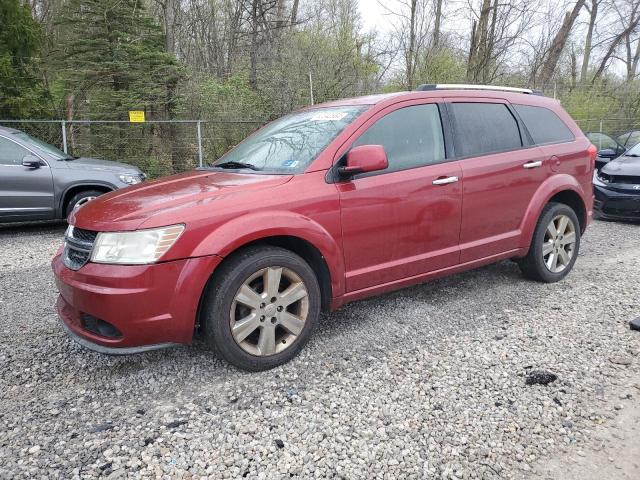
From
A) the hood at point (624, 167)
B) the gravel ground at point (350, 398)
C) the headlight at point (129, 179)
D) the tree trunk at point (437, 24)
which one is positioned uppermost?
the tree trunk at point (437, 24)

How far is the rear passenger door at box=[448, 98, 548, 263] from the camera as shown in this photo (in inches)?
152

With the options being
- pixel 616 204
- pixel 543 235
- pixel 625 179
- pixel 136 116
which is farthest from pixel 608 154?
pixel 136 116

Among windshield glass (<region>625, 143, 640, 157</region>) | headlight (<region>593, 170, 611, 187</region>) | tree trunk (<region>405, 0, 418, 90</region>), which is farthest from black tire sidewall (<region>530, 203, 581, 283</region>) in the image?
tree trunk (<region>405, 0, 418, 90</region>)

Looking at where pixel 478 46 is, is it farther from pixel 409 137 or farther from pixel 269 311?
pixel 269 311

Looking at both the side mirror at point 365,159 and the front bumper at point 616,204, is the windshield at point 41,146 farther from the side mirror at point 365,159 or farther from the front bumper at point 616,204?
the front bumper at point 616,204

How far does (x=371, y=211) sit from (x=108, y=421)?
6.65 feet

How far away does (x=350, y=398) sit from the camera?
2.67 metres

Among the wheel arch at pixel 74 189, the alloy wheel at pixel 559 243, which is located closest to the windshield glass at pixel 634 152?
the alloy wheel at pixel 559 243

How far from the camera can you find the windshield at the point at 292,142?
3.33 metres

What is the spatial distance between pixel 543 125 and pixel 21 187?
688cm

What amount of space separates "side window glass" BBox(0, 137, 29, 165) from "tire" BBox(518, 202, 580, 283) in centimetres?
695

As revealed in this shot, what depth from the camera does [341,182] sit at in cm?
320

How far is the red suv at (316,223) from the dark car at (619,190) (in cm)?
377

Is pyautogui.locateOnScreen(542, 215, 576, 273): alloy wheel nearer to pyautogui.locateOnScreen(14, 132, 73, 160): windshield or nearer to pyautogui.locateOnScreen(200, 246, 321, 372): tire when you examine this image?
pyautogui.locateOnScreen(200, 246, 321, 372): tire
